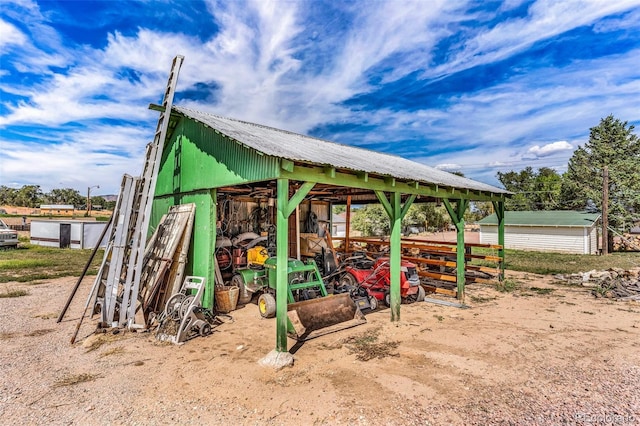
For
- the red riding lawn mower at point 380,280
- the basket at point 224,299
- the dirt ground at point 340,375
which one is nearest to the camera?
the dirt ground at point 340,375

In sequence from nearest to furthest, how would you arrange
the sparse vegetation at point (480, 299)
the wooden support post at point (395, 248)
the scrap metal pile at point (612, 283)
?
the wooden support post at point (395, 248)
the sparse vegetation at point (480, 299)
the scrap metal pile at point (612, 283)

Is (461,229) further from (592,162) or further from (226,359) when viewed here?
(592,162)

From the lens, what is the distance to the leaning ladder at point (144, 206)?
19.5 ft

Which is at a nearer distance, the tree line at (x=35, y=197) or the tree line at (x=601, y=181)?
the tree line at (x=601, y=181)

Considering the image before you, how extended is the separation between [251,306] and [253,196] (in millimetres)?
3228

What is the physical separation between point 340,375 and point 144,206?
4.62m

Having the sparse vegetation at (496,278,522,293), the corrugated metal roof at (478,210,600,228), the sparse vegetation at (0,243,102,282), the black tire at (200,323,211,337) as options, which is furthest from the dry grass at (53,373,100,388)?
the corrugated metal roof at (478,210,600,228)

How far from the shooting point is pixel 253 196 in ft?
31.3

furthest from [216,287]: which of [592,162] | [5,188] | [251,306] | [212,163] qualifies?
[5,188]

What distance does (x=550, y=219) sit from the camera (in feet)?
75.6

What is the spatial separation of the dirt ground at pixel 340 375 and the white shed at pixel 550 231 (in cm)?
1791

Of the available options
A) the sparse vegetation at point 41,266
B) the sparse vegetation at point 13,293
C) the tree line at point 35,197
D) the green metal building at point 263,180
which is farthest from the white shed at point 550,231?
the tree line at point 35,197

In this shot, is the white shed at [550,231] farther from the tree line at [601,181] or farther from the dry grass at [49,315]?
the dry grass at [49,315]

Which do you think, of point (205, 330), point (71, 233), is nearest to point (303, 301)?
point (205, 330)
